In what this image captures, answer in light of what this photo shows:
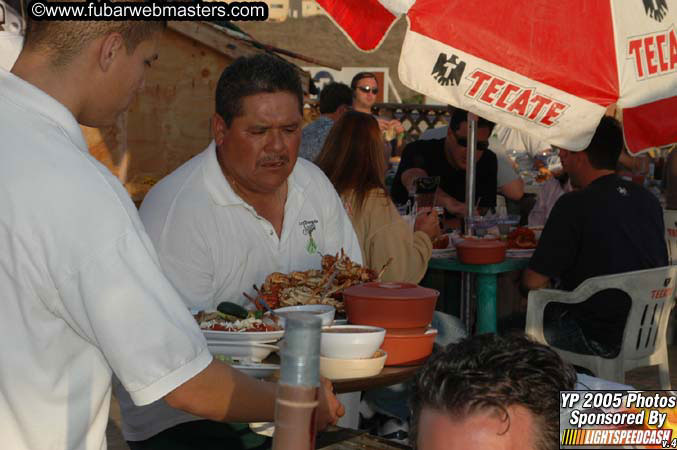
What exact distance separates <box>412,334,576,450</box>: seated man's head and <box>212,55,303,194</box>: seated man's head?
192 centimetres

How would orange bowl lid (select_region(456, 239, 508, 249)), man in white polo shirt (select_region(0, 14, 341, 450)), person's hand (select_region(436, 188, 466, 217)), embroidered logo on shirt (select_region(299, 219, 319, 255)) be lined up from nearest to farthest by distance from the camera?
man in white polo shirt (select_region(0, 14, 341, 450)) → embroidered logo on shirt (select_region(299, 219, 319, 255)) → orange bowl lid (select_region(456, 239, 508, 249)) → person's hand (select_region(436, 188, 466, 217))

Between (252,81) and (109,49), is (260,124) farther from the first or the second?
(109,49)

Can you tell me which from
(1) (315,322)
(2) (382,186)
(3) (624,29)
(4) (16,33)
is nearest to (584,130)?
(3) (624,29)

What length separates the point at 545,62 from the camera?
4508 mm

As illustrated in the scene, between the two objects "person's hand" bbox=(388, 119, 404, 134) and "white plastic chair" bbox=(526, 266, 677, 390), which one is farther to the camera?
"person's hand" bbox=(388, 119, 404, 134)

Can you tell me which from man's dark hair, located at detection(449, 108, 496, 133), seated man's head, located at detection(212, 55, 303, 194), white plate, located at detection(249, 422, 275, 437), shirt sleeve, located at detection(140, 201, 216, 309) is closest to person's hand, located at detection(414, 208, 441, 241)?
man's dark hair, located at detection(449, 108, 496, 133)

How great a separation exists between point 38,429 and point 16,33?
2563 mm

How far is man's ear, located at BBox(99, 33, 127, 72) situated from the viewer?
1948 mm

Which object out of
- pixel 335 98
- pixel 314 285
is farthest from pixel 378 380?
pixel 335 98

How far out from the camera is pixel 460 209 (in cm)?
695

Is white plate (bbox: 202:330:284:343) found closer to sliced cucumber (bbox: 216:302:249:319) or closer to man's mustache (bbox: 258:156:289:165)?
sliced cucumber (bbox: 216:302:249:319)

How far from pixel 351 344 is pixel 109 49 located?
107cm

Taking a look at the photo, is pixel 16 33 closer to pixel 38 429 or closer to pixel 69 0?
pixel 69 0

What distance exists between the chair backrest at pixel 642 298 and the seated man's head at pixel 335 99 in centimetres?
392
